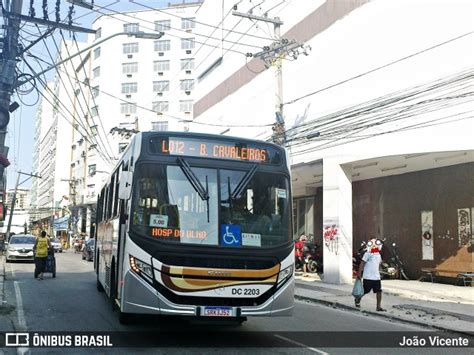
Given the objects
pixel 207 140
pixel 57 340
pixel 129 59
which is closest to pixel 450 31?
pixel 207 140

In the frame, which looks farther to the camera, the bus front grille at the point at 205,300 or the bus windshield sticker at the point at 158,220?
the bus windshield sticker at the point at 158,220

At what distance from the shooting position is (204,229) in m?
7.39

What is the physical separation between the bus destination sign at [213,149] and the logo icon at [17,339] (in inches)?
135

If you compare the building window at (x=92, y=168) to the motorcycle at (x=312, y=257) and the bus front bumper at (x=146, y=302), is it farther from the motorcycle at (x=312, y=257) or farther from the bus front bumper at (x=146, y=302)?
the bus front bumper at (x=146, y=302)

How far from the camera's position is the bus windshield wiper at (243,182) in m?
7.65

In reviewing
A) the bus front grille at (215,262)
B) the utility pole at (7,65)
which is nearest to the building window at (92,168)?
the utility pole at (7,65)

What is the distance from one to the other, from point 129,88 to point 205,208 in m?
59.7

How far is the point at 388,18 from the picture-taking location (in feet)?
58.0

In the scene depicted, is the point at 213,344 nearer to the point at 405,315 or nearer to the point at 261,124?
the point at 405,315

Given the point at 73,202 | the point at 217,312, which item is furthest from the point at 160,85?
the point at 217,312

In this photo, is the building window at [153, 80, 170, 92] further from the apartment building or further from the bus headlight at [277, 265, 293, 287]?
the bus headlight at [277, 265, 293, 287]

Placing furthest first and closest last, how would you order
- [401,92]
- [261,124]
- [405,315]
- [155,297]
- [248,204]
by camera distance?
[261,124] → [401,92] → [405,315] → [248,204] → [155,297]

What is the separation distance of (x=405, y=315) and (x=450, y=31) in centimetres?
868

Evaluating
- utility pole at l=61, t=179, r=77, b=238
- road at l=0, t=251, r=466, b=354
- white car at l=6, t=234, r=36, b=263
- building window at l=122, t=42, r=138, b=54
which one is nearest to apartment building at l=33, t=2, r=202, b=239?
building window at l=122, t=42, r=138, b=54
